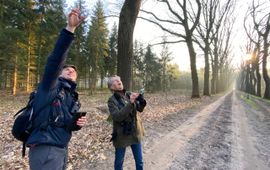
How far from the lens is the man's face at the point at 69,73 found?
3422 millimetres

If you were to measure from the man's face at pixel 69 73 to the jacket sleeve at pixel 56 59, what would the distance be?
0.41 metres

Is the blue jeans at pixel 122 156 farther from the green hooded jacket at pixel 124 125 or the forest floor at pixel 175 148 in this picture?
the forest floor at pixel 175 148

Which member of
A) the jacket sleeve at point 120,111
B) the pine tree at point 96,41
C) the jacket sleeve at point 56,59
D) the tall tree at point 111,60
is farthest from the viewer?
the tall tree at point 111,60

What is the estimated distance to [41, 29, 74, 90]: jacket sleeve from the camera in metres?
2.89

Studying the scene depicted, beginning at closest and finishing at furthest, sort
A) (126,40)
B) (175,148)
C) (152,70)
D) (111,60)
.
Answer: (175,148) < (126,40) < (111,60) < (152,70)

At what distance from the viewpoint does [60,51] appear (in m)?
2.92

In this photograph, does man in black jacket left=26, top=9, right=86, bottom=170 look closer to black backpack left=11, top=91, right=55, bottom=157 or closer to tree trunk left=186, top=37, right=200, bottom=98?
black backpack left=11, top=91, right=55, bottom=157

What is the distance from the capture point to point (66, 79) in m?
3.37

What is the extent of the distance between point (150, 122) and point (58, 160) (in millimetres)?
9889

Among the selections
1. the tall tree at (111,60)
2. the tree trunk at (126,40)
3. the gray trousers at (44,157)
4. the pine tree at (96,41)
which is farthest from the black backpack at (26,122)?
the tall tree at (111,60)

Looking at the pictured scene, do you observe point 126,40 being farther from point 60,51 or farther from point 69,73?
point 60,51

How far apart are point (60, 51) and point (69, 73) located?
587 millimetres

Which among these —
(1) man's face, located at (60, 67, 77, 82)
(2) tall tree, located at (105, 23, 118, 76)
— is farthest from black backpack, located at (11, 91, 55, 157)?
(2) tall tree, located at (105, 23, 118, 76)

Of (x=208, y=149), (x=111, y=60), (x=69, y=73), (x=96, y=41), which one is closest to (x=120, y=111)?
(x=69, y=73)
